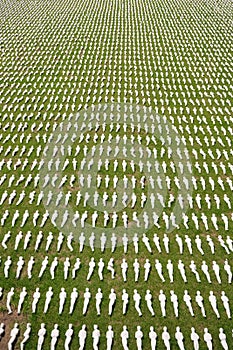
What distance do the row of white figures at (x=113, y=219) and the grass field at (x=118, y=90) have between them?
23cm

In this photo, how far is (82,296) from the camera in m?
12.7

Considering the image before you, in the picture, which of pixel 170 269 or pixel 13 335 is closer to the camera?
pixel 13 335

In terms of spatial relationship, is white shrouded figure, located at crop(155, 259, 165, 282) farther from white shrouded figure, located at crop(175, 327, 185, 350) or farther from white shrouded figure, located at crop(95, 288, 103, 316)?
white shrouded figure, located at crop(95, 288, 103, 316)

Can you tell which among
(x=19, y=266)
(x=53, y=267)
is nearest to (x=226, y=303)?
(x=53, y=267)

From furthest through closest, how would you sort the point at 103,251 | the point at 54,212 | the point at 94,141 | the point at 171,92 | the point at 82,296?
the point at 171,92 < the point at 94,141 < the point at 54,212 < the point at 103,251 < the point at 82,296

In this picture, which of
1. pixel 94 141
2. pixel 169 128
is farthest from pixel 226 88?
pixel 94 141

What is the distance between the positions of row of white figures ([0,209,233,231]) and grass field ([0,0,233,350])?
0.23 metres

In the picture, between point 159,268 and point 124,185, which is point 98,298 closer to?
point 159,268

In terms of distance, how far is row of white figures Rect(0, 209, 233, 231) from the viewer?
50.8 feet

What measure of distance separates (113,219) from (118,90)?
13.4 metres

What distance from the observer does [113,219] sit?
15.7 m

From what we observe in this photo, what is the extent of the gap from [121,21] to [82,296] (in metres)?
36.3

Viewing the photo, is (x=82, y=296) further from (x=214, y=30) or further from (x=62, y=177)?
(x=214, y=30)

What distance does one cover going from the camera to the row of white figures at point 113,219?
15477 millimetres
